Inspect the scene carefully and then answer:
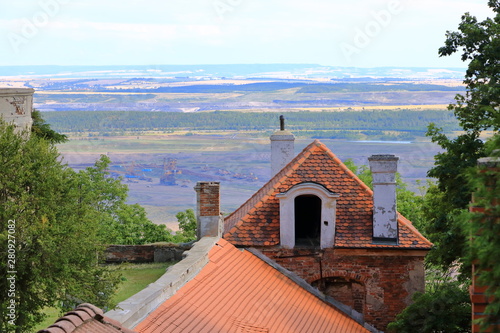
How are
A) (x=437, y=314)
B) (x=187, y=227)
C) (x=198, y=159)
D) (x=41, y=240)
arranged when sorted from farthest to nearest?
(x=198, y=159)
(x=187, y=227)
(x=437, y=314)
(x=41, y=240)

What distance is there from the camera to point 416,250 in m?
24.2

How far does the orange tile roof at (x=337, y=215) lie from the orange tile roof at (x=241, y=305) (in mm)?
839

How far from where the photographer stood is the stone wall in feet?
87.2

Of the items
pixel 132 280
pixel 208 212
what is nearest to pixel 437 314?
pixel 208 212

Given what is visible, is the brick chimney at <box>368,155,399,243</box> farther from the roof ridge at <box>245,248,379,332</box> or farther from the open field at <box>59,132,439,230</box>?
the open field at <box>59,132,439,230</box>

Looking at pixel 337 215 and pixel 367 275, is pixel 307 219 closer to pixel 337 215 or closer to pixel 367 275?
pixel 337 215

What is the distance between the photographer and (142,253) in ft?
89.7

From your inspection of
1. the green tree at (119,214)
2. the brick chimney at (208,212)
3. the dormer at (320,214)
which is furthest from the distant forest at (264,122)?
the brick chimney at (208,212)

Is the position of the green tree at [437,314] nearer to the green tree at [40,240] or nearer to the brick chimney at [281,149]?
the green tree at [40,240]

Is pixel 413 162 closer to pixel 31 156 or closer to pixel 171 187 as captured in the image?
pixel 171 187

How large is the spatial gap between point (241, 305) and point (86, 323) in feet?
21.8

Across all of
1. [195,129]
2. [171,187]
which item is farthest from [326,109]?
[171,187]

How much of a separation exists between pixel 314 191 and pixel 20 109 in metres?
9.92

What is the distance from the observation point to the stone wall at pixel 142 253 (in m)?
26.6
